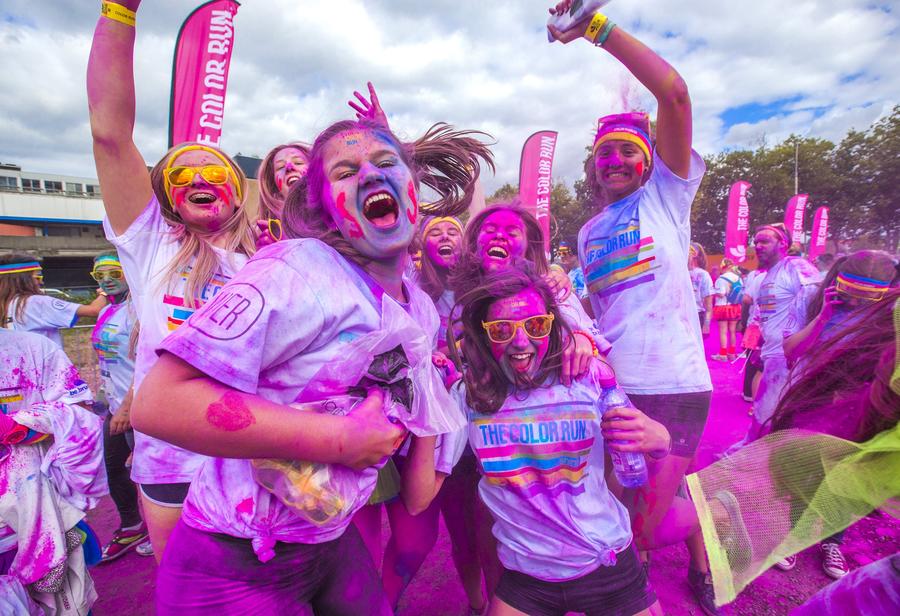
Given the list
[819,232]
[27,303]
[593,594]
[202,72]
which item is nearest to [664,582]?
[593,594]

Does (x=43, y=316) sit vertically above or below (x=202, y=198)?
below

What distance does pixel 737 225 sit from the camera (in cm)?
1717

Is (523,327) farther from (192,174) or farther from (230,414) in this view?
(192,174)

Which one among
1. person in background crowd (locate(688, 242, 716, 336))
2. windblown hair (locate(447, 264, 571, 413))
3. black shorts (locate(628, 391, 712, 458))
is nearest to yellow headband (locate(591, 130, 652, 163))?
windblown hair (locate(447, 264, 571, 413))

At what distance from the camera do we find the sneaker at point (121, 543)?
11.7 ft

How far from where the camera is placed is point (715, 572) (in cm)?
90

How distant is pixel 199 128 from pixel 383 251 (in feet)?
21.5

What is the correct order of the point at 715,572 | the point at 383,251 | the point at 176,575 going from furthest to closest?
the point at 383,251 → the point at 176,575 → the point at 715,572

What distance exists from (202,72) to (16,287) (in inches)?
165

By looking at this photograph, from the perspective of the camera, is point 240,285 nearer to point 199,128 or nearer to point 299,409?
point 299,409

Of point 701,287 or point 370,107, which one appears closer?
point 370,107

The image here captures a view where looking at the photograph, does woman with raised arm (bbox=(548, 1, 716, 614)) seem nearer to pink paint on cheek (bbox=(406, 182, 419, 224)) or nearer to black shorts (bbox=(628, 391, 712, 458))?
black shorts (bbox=(628, 391, 712, 458))

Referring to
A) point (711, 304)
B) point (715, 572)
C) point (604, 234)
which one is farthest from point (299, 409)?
point (711, 304)

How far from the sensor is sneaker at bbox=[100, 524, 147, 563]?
3.57m
